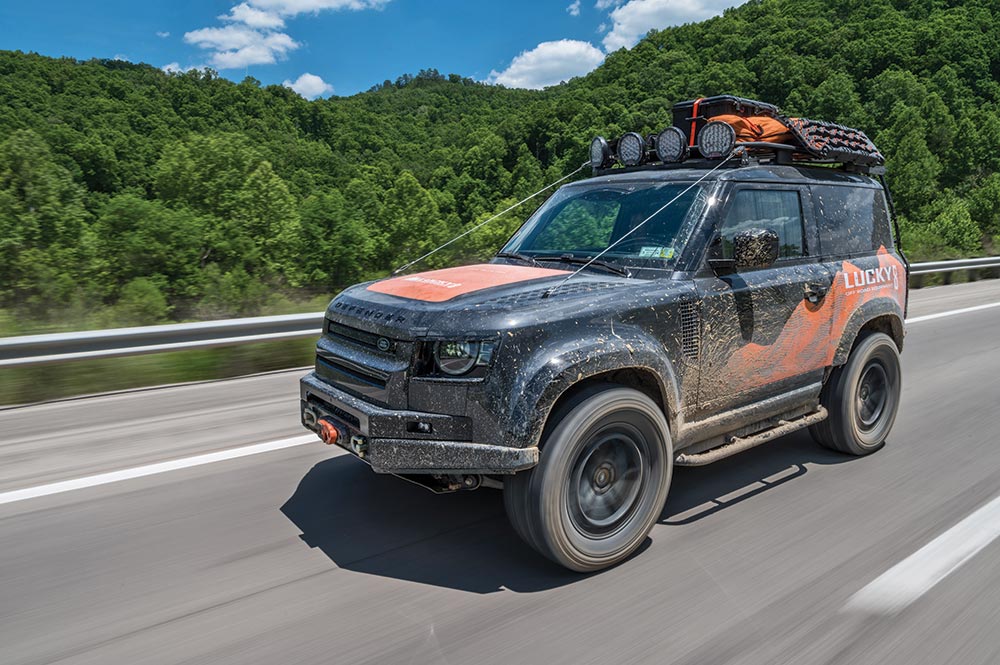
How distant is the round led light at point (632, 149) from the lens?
501 cm

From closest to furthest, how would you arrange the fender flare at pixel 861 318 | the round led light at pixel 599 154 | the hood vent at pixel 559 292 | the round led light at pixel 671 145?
the hood vent at pixel 559 292
the round led light at pixel 671 145
the fender flare at pixel 861 318
the round led light at pixel 599 154

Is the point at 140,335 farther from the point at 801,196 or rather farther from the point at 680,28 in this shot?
the point at 680,28

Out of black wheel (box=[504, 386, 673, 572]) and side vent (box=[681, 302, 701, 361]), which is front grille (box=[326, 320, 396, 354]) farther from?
side vent (box=[681, 302, 701, 361])

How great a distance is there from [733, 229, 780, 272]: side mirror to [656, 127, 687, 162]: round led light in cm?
84

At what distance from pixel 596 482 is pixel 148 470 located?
2.93 metres

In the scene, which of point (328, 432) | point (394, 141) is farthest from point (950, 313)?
point (394, 141)

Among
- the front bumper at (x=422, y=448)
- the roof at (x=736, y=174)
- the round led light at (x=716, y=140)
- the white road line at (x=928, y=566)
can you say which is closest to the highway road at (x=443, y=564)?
the white road line at (x=928, y=566)

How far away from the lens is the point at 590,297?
3.54 meters

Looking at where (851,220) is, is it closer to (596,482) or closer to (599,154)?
(599,154)

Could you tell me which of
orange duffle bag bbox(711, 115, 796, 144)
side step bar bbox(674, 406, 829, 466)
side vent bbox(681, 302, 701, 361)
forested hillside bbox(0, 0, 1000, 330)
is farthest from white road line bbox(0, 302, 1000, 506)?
forested hillside bbox(0, 0, 1000, 330)

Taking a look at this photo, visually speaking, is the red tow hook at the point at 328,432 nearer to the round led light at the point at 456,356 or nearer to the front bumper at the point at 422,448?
the front bumper at the point at 422,448

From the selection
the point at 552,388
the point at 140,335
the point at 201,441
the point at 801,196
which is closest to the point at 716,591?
the point at 552,388

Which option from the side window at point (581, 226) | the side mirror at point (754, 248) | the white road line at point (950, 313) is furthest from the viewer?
the white road line at point (950, 313)

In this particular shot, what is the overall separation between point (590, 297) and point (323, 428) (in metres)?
1.46
